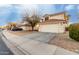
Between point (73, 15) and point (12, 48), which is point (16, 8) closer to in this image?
point (12, 48)

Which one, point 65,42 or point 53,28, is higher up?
point 53,28

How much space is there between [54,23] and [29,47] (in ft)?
1.53

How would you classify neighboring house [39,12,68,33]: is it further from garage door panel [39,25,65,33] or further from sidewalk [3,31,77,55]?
sidewalk [3,31,77,55]

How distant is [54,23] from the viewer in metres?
2.48

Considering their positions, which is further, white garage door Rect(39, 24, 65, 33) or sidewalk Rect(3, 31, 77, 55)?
white garage door Rect(39, 24, 65, 33)

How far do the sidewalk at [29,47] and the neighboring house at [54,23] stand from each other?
0.71ft

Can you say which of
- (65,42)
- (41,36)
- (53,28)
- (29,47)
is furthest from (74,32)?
(29,47)

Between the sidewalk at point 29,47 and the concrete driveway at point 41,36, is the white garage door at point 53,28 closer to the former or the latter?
the concrete driveway at point 41,36

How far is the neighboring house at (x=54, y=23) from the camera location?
96.0 inches

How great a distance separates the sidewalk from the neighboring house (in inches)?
8.6

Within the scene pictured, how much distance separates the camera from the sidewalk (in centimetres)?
236

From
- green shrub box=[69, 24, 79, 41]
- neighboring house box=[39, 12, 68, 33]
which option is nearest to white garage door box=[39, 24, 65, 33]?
neighboring house box=[39, 12, 68, 33]

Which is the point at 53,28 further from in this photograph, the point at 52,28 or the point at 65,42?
the point at 65,42

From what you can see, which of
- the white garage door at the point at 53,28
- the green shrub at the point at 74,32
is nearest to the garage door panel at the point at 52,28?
the white garage door at the point at 53,28
